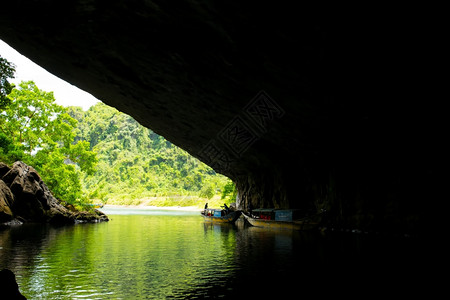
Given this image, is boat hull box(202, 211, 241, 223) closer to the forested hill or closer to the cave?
the cave

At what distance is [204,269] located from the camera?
43.1 feet

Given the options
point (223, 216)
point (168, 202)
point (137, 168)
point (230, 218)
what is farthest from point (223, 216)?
point (137, 168)

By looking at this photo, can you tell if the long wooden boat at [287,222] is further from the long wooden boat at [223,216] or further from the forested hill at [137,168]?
the forested hill at [137,168]

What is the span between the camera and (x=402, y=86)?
1494cm

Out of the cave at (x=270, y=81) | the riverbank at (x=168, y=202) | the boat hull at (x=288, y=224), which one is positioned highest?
the cave at (x=270, y=81)

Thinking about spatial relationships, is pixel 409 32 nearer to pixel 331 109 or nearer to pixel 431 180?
pixel 331 109

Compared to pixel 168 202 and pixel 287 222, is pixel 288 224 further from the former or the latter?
pixel 168 202

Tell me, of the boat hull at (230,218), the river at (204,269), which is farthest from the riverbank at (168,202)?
the river at (204,269)

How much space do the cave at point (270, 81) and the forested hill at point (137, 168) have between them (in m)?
60.7

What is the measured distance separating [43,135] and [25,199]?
399 inches

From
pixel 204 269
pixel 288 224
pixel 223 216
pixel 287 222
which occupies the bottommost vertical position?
pixel 204 269

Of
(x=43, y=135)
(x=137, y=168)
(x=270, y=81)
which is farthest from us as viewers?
(x=137, y=168)

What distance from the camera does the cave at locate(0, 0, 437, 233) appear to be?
1212 cm

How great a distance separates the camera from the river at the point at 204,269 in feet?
32.4
